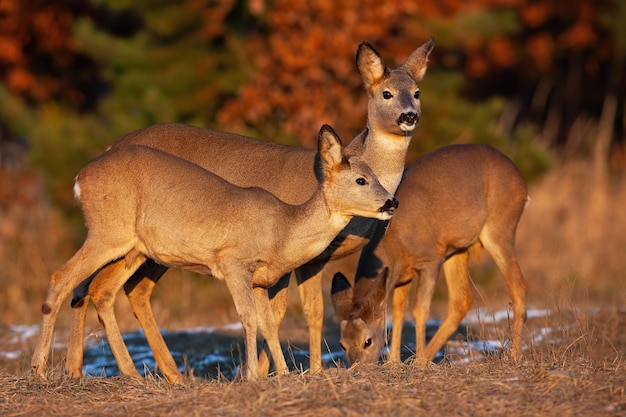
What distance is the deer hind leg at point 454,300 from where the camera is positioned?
10570mm

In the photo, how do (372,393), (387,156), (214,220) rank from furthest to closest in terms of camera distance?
1. (387,156)
2. (214,220)
3. (372,393)

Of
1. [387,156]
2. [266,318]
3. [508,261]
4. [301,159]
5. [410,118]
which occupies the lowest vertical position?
[266,318]

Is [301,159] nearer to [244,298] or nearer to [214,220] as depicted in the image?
[214,220]

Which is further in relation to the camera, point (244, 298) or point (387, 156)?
point (387, 156)

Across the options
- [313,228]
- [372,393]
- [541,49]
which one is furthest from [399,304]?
[541,49]

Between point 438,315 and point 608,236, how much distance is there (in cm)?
539

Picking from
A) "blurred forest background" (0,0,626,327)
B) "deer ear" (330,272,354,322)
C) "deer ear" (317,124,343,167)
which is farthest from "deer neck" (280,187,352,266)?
"blurred forest background" (0,0,626,327)

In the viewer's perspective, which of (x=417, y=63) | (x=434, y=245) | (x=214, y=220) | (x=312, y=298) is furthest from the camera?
(x=434, y=245)

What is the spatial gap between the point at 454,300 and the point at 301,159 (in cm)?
267

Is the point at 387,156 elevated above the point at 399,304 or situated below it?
above

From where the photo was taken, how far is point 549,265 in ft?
58.5

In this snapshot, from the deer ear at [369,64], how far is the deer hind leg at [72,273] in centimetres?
258

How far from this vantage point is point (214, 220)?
824cm

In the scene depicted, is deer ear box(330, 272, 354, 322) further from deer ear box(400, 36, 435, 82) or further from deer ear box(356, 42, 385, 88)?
deer ear box(400, 36, 435, 82)
